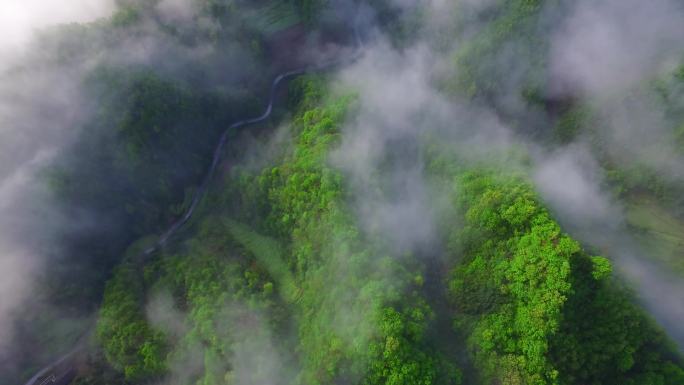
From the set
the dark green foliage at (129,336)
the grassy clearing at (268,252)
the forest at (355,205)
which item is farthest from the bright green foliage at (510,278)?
the dark green foliage at (129,336)

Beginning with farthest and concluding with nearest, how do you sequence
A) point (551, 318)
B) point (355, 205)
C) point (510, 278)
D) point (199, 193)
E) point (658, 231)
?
point (199, 193) → point (355, 205) → point (658, 231) → point (510, 278) → point (551, 318)

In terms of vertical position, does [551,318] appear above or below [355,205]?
below

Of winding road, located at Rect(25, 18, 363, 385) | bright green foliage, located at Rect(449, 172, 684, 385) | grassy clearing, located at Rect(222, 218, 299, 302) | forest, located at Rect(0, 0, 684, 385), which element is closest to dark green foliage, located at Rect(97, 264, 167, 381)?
forest, located at Rect(0, 0, 684, 385)

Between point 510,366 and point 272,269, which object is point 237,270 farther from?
point 510,366

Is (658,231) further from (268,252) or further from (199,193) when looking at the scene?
(199,193)

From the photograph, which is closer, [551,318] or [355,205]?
[551,318]

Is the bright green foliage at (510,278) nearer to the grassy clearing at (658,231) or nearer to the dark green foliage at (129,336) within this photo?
the grassy clearing at (658,231)

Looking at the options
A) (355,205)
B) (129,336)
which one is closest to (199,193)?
(129,336)
